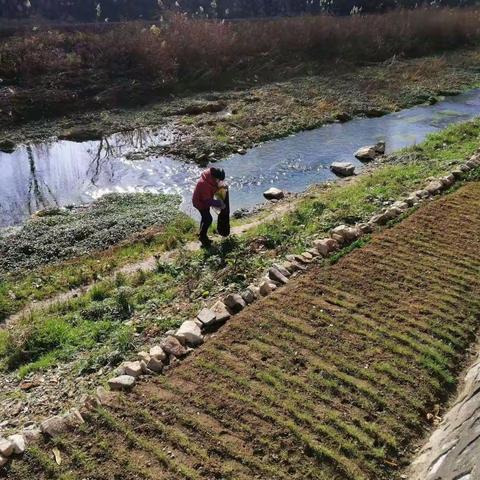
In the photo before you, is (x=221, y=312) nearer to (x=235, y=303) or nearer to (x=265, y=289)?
(x=235, y=303)

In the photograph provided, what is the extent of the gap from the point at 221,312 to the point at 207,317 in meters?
Answer: 0.27

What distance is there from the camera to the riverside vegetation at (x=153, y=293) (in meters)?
8.80

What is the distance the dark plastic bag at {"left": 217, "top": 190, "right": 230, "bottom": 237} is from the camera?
41.3 feet

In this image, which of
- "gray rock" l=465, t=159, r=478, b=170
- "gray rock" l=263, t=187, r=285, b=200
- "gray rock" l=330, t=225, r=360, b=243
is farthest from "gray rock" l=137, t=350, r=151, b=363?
"gray rock" l=465, t=159, r=478, b=170

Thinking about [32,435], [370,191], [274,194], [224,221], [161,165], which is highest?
[32,435]

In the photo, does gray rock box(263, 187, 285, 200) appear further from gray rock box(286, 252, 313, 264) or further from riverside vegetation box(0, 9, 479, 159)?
gray rock box(286, 252, 313, 264)

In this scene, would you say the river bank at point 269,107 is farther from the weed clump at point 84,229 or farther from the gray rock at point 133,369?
the gray rock at point 133,369

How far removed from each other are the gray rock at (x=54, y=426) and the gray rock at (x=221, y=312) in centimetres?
276

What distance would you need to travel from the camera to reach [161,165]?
1995 cm

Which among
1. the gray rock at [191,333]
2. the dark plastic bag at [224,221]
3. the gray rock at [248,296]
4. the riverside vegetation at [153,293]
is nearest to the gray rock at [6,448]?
the riverside vegetation at [153,293]

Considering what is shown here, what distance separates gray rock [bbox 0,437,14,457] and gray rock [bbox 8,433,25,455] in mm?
35

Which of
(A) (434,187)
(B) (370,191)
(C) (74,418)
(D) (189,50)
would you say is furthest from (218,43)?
(C) (74,418)

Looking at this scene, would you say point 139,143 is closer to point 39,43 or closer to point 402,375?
point 39,43

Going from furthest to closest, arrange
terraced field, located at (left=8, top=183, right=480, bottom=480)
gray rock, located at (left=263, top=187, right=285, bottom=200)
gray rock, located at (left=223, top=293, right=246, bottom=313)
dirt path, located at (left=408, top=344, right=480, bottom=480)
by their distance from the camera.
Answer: gray rock, located at (left=263, top=187, right=285, bottom=200)
gray rock, located at (left=223, top=293, right=246, bottom=313)
terraced field, located at (left=8, top=183, right=480, bottom=480)
dirt path, located at (left=408, top=344, right=480, bottom=480)
